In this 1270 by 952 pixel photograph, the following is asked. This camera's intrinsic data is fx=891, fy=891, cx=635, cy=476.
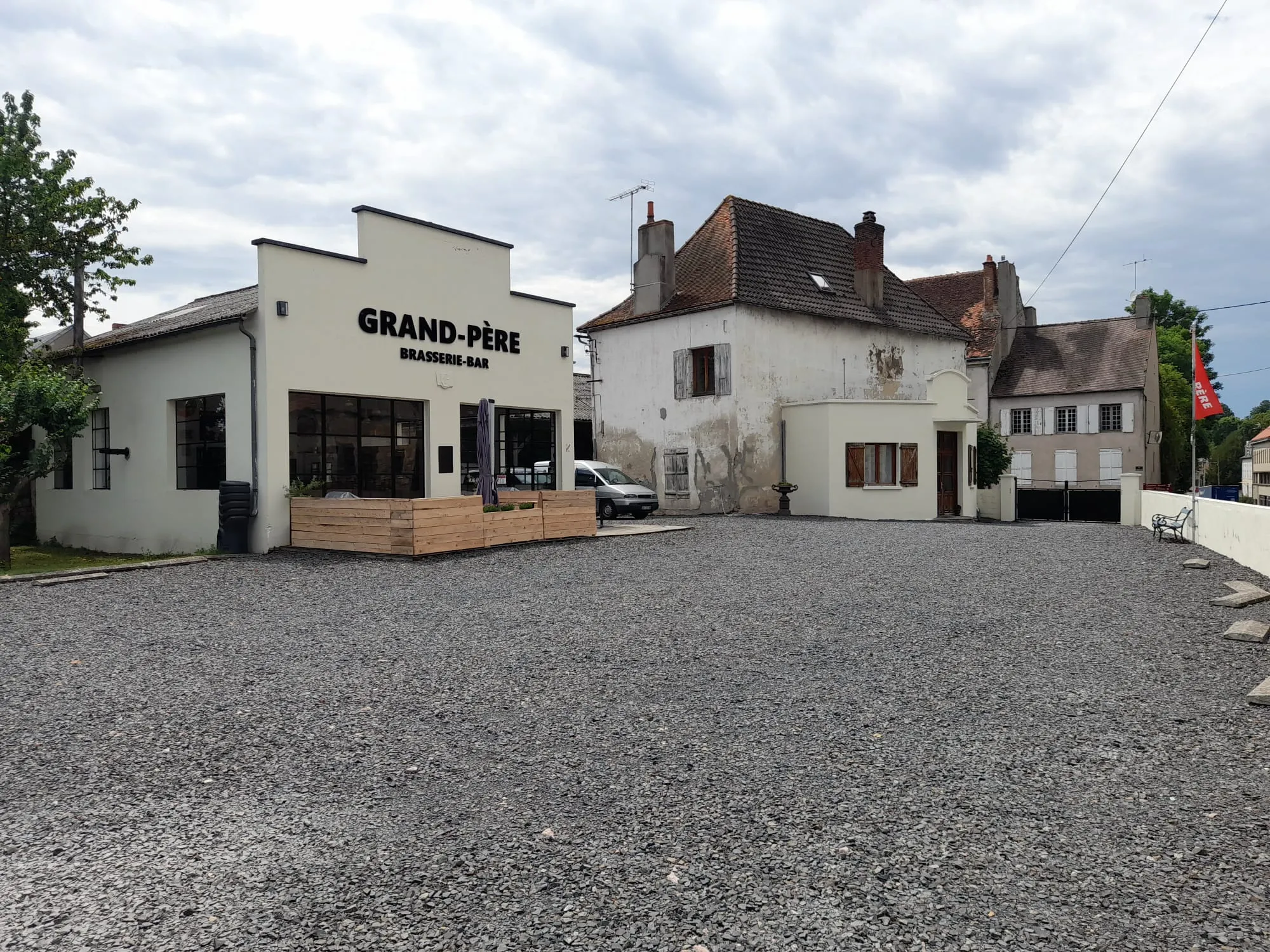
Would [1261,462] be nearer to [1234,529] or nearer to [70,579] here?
[1234,529]

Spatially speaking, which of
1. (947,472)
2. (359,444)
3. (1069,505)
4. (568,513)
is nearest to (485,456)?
(568,513)

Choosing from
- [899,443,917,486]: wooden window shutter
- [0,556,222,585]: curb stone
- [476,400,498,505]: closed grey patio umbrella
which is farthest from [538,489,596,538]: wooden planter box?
[899,443,917,486]: wooden window shutter

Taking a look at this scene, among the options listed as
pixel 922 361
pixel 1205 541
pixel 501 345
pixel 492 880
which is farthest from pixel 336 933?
pixel 922 361

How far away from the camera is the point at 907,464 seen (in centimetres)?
2581

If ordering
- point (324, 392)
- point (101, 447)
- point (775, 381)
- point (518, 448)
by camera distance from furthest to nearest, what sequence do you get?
1. point (775, 381)
2. point (518, 448)
3. point (101, 447)
4. point (324, 392)

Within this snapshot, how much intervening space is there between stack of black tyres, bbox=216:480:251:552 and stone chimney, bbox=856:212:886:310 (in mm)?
21455

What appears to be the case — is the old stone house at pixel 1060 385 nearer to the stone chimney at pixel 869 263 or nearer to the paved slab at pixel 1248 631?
the stone chimney at pixel 869 263

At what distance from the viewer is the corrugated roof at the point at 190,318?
14.9m

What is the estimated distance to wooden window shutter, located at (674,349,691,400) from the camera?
26516 millimetres

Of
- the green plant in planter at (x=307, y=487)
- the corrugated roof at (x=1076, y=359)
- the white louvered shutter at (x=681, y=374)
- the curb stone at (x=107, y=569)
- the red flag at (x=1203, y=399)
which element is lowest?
the curb stone at (x=107, y=569)

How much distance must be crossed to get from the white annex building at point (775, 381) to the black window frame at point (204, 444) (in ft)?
45.6

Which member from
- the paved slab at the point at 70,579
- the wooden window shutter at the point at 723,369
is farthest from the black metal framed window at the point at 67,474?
the wooden window shutter at the point at 723,369

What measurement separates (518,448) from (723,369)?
8.48m

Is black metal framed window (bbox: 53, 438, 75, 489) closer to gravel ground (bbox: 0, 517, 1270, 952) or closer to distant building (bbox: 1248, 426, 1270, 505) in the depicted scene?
gravel ground (bbox: 0, 517, 1270, 952)
